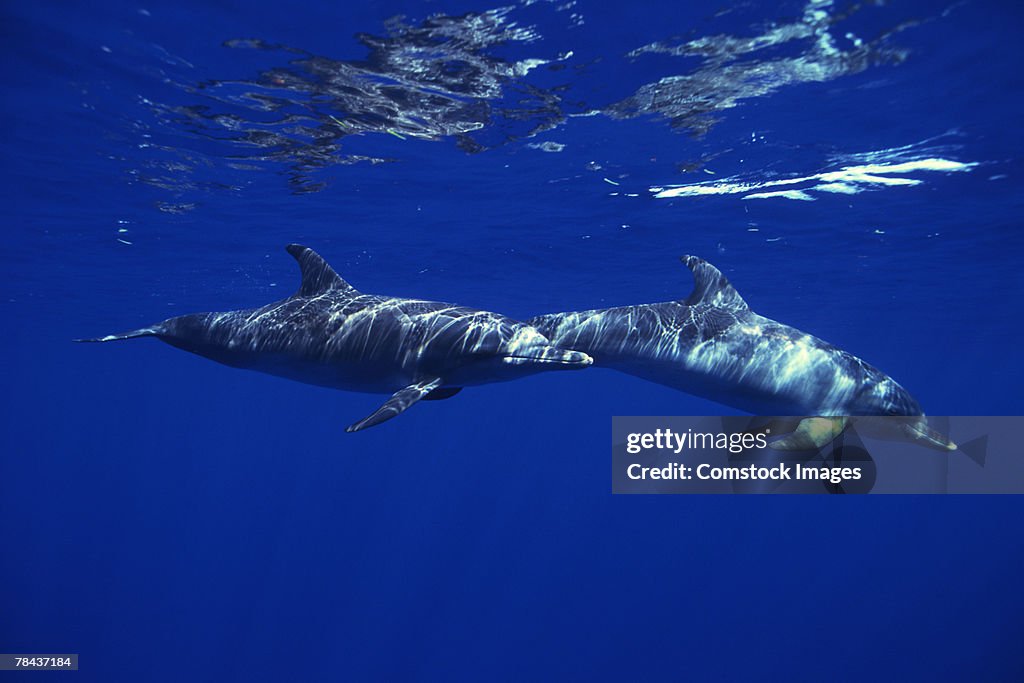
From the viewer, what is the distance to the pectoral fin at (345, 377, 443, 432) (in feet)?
19.1

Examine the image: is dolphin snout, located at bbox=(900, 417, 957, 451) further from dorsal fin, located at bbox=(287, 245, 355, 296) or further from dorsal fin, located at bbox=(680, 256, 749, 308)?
dorsal fin, located at bbox=(287, 245, 355, 296)

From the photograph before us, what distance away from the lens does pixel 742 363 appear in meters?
8.12

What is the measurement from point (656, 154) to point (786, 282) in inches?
647

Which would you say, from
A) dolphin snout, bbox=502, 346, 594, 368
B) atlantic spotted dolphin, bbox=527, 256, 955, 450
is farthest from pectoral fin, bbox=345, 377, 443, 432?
atlantic spotted dolphin, bbox=527, 256, 955, 450

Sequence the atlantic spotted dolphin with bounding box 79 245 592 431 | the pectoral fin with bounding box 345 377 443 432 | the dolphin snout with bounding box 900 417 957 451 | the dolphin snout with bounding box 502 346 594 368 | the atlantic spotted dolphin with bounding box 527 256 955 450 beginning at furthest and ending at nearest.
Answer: the atlantic spotted dolphin with bounding box 527 256 955 450 < the dolphin snout with bounding box 900 417 957 451 < the atlantic spotted dolphin with bounding box 79 245 592 431 < the dolphin snout with bounding box 502 346 594 368 < the pectoral fin with bounding box 345 377 443 432

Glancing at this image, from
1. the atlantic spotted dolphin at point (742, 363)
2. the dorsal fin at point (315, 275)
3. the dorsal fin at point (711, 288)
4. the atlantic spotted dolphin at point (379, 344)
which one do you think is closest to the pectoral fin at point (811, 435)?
the atlantic spotted dolphin at point (742, 363)

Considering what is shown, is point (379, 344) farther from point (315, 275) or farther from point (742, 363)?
point (742, 363)

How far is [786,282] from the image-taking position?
27.0 m

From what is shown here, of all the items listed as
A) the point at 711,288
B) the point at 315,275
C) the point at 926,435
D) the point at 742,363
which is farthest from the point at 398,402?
the point at 926,435

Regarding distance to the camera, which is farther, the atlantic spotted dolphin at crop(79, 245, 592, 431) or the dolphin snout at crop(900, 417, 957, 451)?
the dolphin snout at crop(900, 417, 957, 451)

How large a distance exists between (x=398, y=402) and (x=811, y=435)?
5230 mm

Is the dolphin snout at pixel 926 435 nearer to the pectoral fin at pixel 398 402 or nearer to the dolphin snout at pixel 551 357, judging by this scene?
the dolphin snout at pixel 551 357

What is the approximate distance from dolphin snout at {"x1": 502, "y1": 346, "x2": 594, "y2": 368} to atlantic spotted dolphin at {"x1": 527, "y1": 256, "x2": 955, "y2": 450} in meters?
1.26

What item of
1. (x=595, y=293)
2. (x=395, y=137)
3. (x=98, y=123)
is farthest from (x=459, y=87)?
(x=595, y=293)
